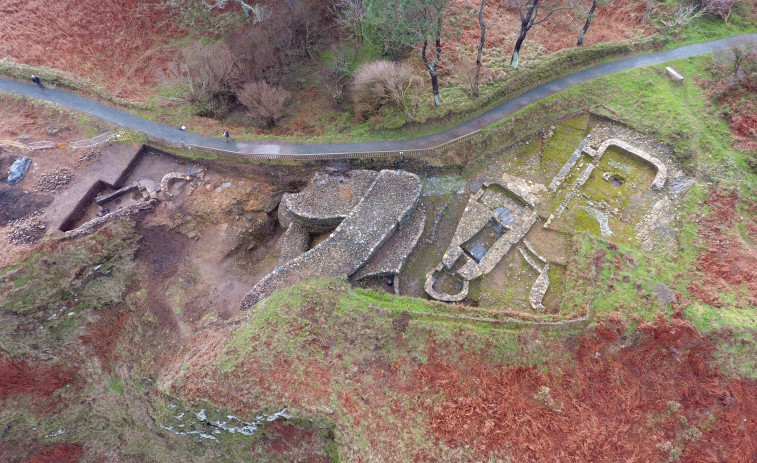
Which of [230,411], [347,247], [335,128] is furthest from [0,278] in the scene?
[335,128]

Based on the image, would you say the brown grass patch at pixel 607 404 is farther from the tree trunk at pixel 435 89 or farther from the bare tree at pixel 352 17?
the bare tree at pixel 352 17

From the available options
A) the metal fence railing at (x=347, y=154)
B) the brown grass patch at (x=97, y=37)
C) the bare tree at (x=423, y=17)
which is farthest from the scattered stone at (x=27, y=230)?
the bare tree at (x=423, y=17)

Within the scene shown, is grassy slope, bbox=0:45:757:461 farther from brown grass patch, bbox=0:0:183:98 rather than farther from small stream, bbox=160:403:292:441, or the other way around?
brown grass patch, bbox=0:0:183:98

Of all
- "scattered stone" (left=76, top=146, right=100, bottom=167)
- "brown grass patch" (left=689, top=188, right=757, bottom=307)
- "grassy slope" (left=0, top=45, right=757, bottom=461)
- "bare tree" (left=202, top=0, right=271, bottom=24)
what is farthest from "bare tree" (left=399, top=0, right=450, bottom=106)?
"scattered stone" (left=76, top=146, right=100, bottom=167)

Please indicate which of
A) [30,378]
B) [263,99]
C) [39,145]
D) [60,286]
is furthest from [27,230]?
[263,99]

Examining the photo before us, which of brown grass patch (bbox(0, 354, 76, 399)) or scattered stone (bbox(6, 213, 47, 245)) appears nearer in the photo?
brown grass patch (bbox(0, 354, 76, 399))

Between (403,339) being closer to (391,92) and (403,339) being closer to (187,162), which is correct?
(391,92)

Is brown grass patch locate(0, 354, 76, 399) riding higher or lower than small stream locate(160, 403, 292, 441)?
lower
